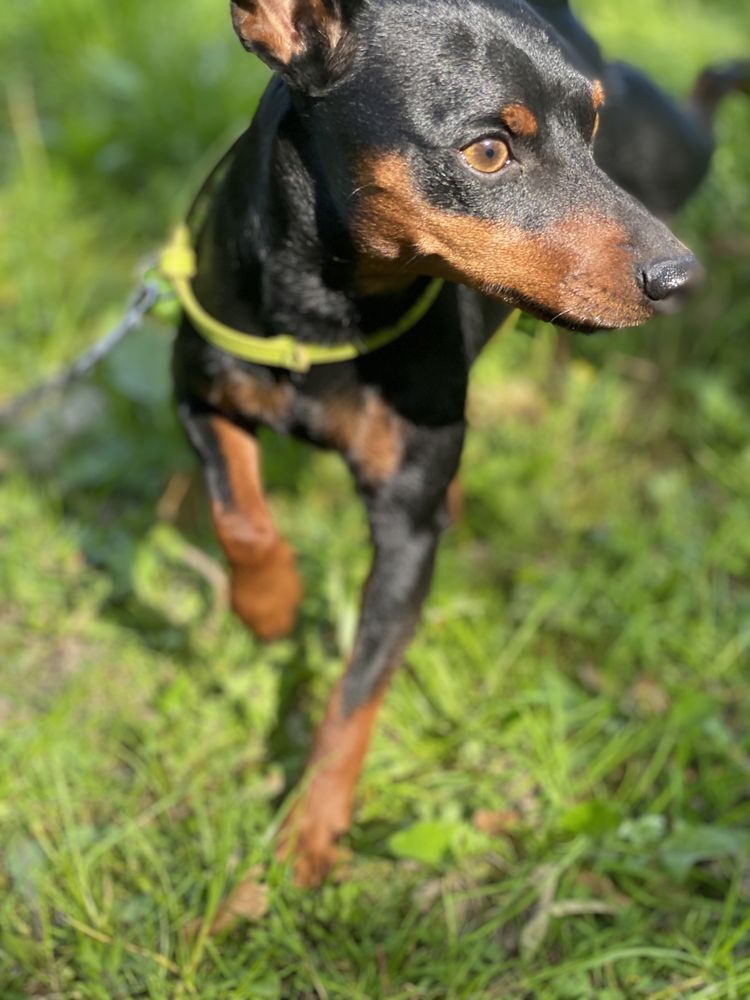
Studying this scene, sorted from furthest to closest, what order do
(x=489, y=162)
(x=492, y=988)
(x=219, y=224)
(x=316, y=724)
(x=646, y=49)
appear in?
(x=646, y=49)
(x=316, y=724)
(x=219, y=224)
(x=492, y=988)
(x=489, y=162)

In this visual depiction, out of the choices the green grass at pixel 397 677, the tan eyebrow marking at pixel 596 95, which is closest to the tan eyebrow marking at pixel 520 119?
the tan eyebrow marking at pixel 596 95

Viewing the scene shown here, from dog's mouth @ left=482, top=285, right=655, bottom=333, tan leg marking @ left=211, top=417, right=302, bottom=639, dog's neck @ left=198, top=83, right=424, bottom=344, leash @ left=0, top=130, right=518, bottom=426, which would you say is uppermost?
dog's mouth @ left=482, top=285, right=655, bottom=333

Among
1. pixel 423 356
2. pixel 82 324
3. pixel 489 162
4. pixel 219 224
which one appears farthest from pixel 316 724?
pixel 82 324

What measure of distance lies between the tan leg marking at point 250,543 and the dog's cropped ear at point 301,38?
3.09 feet

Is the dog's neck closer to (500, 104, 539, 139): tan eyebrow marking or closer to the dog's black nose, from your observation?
(500, 104, 539, 139): tan eyebrow marking

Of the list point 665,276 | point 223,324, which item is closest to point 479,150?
point 665,276

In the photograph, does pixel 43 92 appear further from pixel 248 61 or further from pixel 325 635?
pixel 325 635

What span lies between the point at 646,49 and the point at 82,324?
3668 mm

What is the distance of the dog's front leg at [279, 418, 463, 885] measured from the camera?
288cm

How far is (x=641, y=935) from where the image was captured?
109 inches

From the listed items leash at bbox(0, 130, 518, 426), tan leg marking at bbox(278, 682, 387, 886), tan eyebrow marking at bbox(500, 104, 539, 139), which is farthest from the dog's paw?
tan eyebrow marking at bbox(500, 104, 539, 139)

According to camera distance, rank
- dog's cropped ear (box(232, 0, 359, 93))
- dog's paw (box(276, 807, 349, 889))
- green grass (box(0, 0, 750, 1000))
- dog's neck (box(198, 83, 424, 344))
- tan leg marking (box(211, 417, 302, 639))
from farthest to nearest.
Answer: tan leg marking (box(211, 417, 302, 639))
dog's paw (box(276, 807, 349, 889))
green grass (box(0, 0, 750, 1000))
dog's neck (box(198, 83, 424, 344))
dog's cropped ear (box(232, 0, 359, 93))

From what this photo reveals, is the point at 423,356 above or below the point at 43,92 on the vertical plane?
above

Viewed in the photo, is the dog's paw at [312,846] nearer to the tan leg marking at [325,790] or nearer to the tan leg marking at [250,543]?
the tan leg marking at [325,790]
